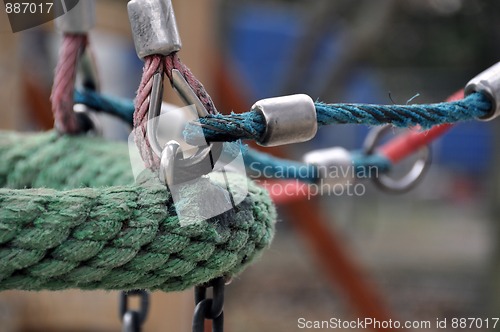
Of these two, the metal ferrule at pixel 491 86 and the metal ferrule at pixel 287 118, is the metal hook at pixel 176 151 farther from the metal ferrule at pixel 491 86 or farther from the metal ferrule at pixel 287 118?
the metal ferrule at pixel 491 86

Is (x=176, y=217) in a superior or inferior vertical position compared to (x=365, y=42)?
inferior

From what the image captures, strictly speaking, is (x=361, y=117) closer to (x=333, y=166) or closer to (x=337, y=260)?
(x=333, y=166)

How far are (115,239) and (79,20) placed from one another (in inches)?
12.5

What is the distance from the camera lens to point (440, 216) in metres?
5.45

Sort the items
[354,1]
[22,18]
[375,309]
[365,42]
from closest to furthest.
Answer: [22,18] < [375,309] < [365,42] < [354,1]

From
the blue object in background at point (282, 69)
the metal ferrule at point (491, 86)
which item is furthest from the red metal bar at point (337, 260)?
the blue object in background at point (282, 69)

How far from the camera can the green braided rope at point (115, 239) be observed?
1.29ft

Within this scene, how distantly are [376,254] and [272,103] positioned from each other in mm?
3833

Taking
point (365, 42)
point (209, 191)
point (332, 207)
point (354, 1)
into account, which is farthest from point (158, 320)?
point (332, 207)

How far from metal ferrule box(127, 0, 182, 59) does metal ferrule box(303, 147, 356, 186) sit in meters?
0.32

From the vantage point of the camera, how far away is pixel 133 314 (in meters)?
0.57

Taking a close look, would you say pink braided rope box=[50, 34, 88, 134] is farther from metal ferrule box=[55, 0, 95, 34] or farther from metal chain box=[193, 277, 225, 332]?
metal chain box=[193, 277, 225, 332]

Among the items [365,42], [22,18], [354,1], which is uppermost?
[354,1]

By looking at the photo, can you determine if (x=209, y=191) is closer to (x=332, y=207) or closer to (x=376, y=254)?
(x=376, y=254)
